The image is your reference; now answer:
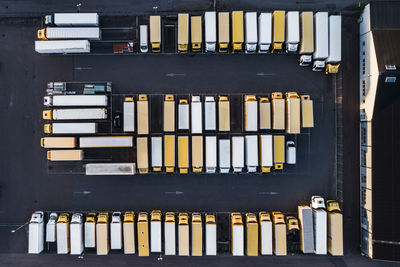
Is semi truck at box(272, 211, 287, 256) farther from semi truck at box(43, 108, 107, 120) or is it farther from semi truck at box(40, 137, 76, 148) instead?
semi truck at box(40, 137, 76, 148)

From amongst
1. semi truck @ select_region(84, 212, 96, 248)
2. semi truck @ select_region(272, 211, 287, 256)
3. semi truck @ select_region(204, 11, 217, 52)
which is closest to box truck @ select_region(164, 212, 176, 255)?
semi truck @ select_region(84, 212, 96, 248)

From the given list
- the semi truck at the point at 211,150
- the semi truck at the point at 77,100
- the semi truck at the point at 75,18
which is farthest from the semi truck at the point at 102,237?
the semi truck at the point at 75,18

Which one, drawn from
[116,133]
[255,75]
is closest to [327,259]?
[255,75]

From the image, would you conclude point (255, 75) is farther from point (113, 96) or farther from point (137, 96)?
point (113, 96)

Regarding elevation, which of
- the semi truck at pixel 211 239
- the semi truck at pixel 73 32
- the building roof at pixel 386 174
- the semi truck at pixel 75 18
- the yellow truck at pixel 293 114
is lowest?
the semi truck at pixel 211 239

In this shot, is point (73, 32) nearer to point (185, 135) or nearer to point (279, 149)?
point (185, 135)

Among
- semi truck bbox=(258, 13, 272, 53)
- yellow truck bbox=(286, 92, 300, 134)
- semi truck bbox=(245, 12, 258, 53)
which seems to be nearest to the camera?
semi truck bbox=(258, 13, 272, 53)

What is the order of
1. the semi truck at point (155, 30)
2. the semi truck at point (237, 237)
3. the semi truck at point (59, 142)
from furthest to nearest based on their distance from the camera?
the semi truck at point (59, 142) → the semi truck at point (155, 30) → the semi truck at point (237, 237)

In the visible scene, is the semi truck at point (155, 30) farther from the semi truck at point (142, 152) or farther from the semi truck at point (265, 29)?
the semi truck at point (265, 29)
